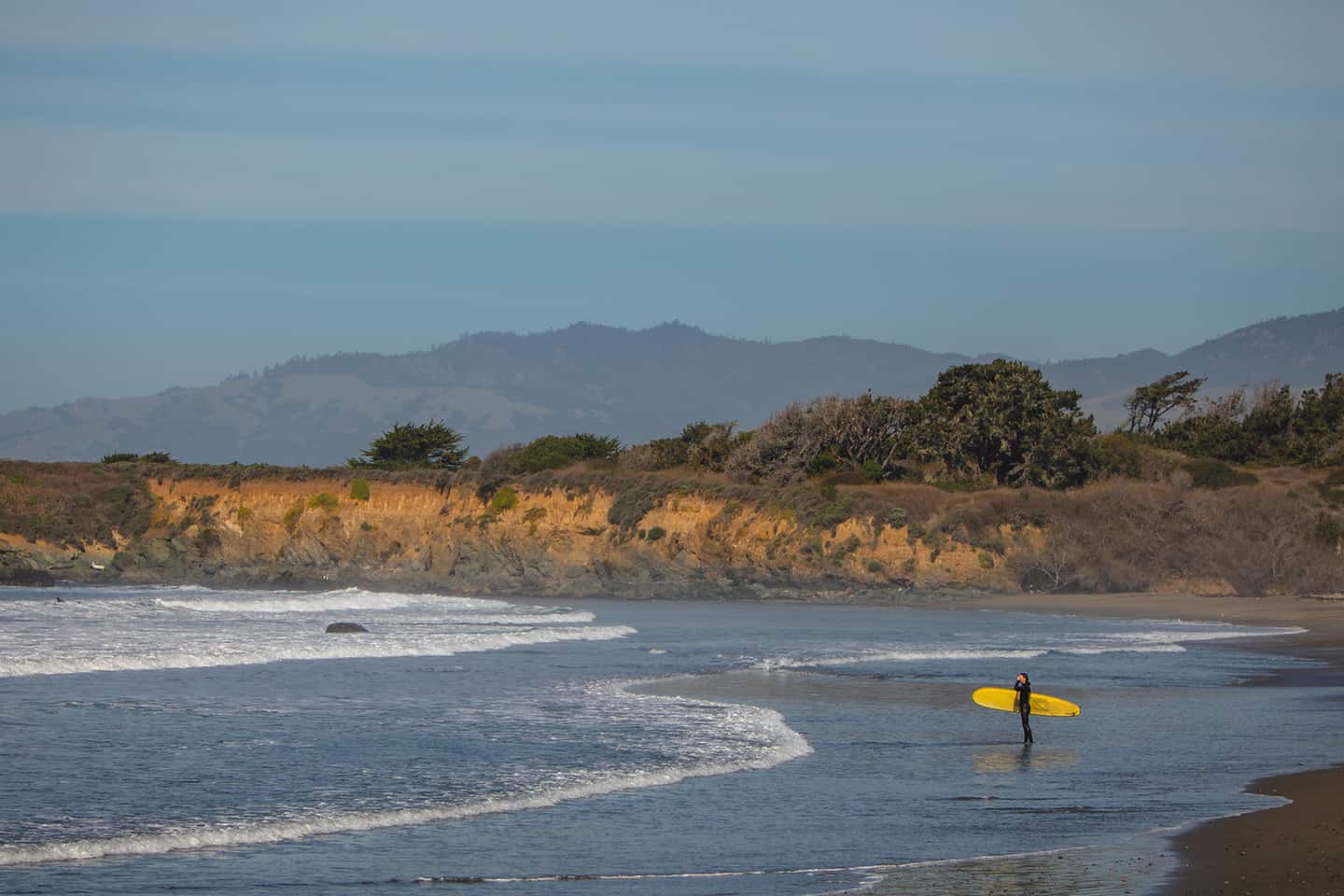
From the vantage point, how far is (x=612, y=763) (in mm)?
18250

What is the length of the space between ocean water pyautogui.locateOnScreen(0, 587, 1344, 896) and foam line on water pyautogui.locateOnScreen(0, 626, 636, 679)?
153mm

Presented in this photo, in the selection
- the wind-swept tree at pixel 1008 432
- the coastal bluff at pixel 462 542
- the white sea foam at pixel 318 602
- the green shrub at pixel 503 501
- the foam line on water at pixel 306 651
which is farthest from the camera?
the green shrub at pixel 503 501

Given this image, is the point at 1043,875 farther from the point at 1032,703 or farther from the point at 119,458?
the point at 119,458

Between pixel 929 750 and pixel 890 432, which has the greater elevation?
pixel 890 432

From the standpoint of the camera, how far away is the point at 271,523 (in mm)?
69062

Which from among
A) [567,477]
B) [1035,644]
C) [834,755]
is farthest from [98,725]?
[567,477]

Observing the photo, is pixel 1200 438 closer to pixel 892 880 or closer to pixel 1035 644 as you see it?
pixel 1035 644

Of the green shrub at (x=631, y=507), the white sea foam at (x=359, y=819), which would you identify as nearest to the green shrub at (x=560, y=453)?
the green shrub at (x=631, y=507)

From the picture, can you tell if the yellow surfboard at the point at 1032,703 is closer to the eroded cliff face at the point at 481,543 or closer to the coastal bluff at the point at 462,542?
the eroded cliff face at the point at 481,543

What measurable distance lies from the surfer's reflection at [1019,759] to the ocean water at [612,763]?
78 millimetres

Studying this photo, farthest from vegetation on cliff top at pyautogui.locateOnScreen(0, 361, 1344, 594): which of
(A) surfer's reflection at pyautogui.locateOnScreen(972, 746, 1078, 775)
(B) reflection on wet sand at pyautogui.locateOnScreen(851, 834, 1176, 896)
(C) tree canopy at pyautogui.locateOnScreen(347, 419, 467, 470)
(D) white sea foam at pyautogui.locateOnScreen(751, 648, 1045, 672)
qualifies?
(B) reflection on wet sand at pyautogui.locateOnScreen(851, 834, 1176, 896)

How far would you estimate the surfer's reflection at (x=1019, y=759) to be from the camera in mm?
18109

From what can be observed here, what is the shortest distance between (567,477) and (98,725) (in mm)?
48030

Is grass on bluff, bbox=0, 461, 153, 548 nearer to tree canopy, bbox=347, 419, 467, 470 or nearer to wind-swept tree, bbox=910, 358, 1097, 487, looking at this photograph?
tree canopy, bbox=347, 419, 467, 470
